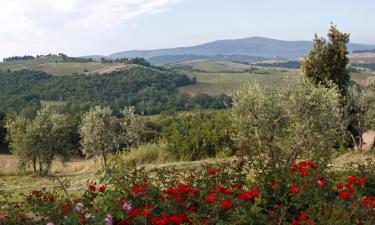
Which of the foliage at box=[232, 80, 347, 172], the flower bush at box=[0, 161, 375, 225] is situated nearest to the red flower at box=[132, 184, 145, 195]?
the flower bush at box=[0, 161, 375, 225]

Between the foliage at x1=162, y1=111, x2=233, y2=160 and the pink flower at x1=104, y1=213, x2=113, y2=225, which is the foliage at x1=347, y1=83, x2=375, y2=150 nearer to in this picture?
the foliage at x1=162, y1=111, x2=233, y2=160

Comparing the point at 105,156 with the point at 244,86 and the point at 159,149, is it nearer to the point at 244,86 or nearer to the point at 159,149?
the point at 159,149

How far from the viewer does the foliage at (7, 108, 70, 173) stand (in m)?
38.8

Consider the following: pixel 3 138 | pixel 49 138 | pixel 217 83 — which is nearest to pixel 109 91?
pixel 217 83

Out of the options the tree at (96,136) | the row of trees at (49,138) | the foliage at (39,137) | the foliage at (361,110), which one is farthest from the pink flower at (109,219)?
the tree at (96,136)

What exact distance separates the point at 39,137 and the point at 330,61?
81.6 ft

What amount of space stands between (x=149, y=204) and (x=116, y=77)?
162044 mm

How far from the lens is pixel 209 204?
6707 mm

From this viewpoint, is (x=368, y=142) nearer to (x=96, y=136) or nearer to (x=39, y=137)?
(x=96, y=136)

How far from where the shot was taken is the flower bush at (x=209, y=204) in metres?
6.02

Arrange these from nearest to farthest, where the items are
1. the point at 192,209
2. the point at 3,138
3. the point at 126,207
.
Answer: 1. the point at 126,207
2. the point at 192,209
3. the point at 3,138

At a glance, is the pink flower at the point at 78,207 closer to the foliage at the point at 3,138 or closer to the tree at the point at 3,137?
the foliage at the point at 3,138

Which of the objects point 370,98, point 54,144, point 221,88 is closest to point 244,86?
point 370,98

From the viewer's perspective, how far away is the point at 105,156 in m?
43.0
